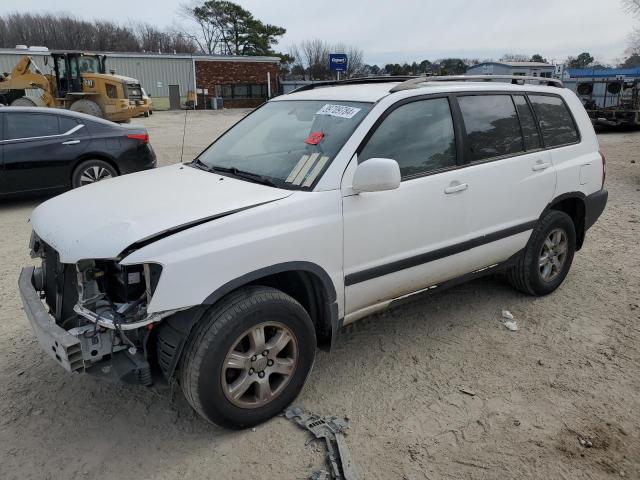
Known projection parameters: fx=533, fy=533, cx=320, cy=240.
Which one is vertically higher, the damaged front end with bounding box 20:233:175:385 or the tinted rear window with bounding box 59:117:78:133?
the tinted rear window with bounding box 59:117:78:133

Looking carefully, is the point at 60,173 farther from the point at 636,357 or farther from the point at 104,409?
the point at 636,357

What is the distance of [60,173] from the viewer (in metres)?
7.62

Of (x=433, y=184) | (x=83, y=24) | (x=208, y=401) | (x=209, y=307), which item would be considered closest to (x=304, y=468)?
(x=208, y=401)

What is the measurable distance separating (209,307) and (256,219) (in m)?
0.51

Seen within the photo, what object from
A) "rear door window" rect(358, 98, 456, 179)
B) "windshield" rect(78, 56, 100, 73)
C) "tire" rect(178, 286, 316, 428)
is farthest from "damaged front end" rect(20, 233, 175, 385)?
"windshield" rect(78, 56, 100, 73)

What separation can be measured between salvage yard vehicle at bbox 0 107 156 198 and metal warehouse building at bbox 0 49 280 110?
31.3 meters

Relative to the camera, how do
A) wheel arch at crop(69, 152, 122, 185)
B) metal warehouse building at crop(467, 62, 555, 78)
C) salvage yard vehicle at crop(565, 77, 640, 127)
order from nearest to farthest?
1. wheel arch at crop(69, 152, 122, 185)
2. salvage yard vehicle at crop(565, 77, 640, 127)
3. metal warehouse building at crop(467, 62, 555, 78)

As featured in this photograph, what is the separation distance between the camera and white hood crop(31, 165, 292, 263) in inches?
101

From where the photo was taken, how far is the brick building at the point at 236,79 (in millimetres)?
40062

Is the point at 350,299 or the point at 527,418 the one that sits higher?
the point at 350,299

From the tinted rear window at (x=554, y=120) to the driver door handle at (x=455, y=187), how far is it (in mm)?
1181

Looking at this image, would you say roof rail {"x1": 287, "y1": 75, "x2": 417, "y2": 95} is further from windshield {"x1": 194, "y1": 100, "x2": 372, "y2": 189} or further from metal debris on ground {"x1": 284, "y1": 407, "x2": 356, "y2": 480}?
metal debris on ground {"x1": 284, "y1": 407, "x2": 356, "y2": 480}

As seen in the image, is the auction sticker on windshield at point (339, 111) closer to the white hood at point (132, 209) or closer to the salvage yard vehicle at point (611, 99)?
the white hood at point (132, 209)

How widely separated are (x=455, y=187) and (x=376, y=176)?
89 cm
